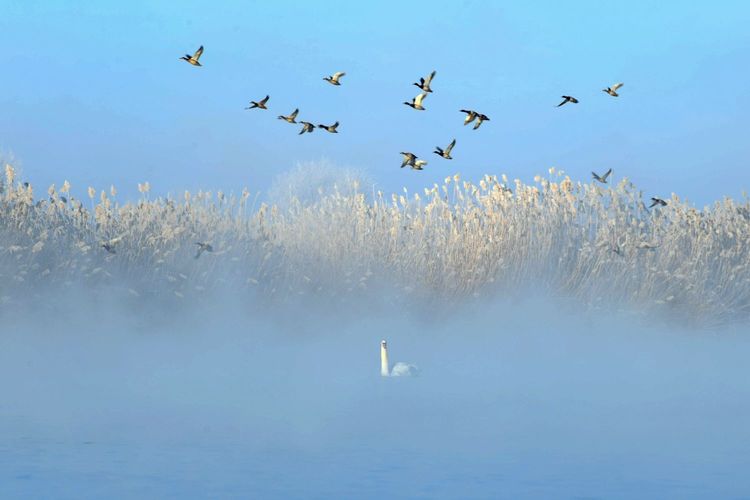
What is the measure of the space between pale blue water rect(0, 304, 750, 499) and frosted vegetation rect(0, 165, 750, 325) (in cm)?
68

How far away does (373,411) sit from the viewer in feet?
49.6

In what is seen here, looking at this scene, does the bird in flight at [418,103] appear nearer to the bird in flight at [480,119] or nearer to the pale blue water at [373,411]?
the bird in flight at [480,119]

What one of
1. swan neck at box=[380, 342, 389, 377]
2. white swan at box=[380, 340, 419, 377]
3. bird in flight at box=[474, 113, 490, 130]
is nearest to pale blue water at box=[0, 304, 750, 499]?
white swan at box=[380, 340, 419, 377]

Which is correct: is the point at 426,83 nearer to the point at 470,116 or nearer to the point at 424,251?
the point at 470,116

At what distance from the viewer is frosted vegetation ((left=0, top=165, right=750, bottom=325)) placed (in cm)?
2078

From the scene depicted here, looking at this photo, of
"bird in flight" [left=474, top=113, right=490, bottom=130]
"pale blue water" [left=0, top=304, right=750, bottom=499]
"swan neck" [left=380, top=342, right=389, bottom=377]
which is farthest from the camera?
"swan neck" [left=380, top=342, right=389, bottom=377]

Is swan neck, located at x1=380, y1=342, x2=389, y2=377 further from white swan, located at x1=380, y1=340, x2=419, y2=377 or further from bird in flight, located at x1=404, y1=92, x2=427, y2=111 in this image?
bird in flight, located at x1=404, y1=92, x2=427, y2=111

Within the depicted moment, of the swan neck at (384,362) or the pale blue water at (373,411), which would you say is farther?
the swan neck at (384,362)

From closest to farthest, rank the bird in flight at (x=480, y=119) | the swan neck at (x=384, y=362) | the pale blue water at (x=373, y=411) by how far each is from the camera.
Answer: the pale blue water at (x=373, y=411)
the bird in flight at (x=480, y=119)
the swan neck at (x=384, y=362)

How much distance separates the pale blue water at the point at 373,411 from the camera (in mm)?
10460

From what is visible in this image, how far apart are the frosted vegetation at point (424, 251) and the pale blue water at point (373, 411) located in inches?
26.7

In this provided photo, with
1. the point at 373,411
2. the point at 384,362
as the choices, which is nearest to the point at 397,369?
the point at 384,362

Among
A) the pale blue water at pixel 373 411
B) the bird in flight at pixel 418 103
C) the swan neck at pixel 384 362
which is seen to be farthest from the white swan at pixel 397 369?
the bird in flight at pixel 418 103

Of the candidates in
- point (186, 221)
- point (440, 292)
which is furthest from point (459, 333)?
point (186, 221)
